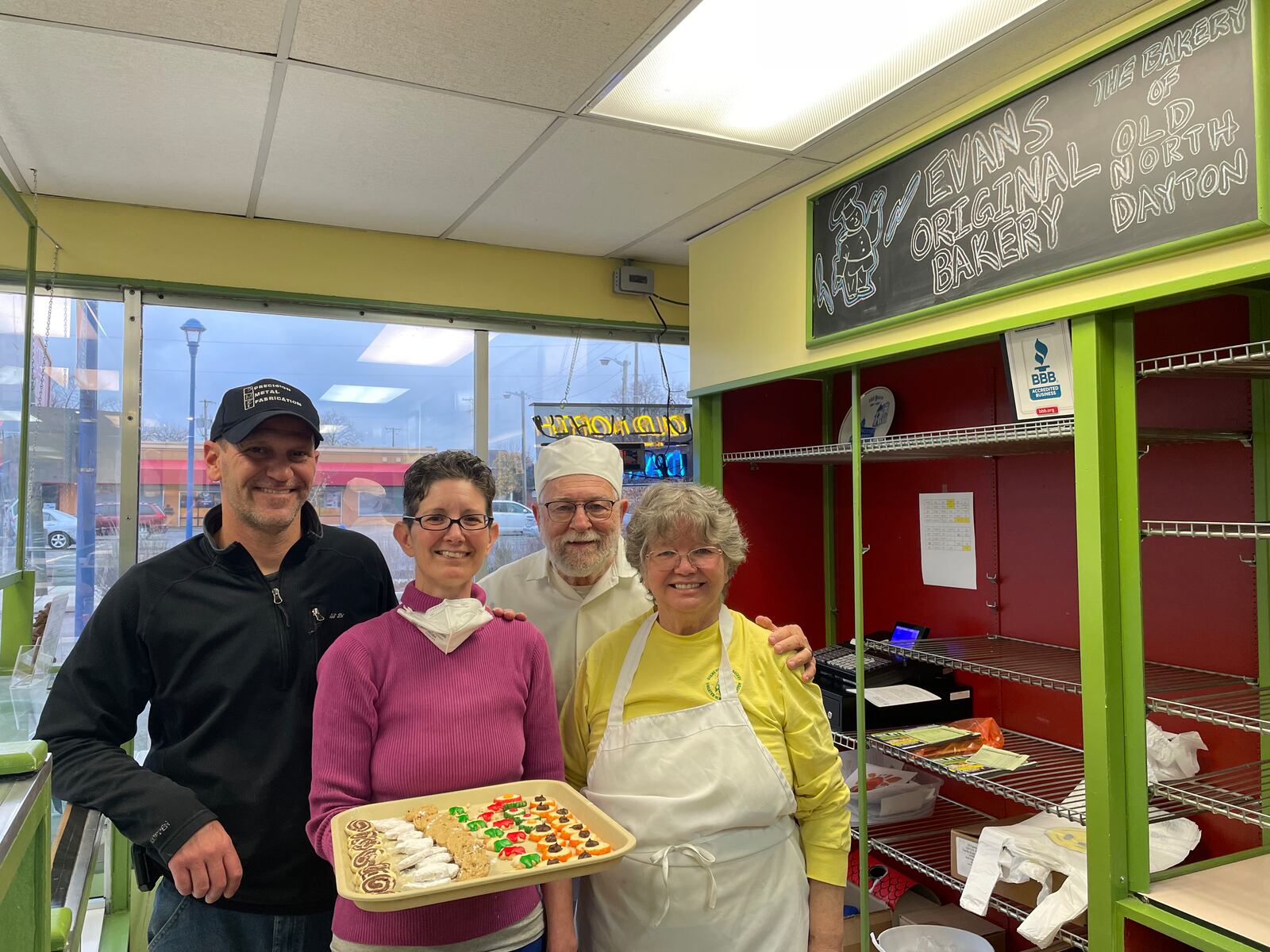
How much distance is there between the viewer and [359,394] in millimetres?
3523

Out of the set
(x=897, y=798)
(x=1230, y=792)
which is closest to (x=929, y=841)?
(x=897, y=798)

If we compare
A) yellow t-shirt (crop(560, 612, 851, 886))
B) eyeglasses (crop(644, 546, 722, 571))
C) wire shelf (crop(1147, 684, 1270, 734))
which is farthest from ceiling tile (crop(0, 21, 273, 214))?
wire shelf (crop(1147, 684, 1270, 734))

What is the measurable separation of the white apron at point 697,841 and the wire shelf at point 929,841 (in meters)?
1.06

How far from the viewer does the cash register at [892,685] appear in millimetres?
2744

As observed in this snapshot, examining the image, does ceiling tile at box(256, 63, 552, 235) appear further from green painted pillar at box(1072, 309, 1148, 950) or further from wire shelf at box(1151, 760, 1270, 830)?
wire shelf at box(1151, 760, 1270, 830)

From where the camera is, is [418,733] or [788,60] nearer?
[418,733]

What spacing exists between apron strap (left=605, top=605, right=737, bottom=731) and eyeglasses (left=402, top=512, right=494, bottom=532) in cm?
43

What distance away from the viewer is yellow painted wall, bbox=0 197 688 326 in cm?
302

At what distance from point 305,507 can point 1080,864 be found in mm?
1977

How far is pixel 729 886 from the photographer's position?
5.16 ft

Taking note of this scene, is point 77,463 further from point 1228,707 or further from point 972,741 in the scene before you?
point 1228,707

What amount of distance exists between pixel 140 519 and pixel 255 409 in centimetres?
189

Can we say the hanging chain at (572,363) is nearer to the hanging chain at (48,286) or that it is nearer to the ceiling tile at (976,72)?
Answer: the ceiling tile at (976,72)

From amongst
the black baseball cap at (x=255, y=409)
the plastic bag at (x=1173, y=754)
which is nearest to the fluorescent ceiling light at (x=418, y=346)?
the black baseball cap at (x=255, y=409)
